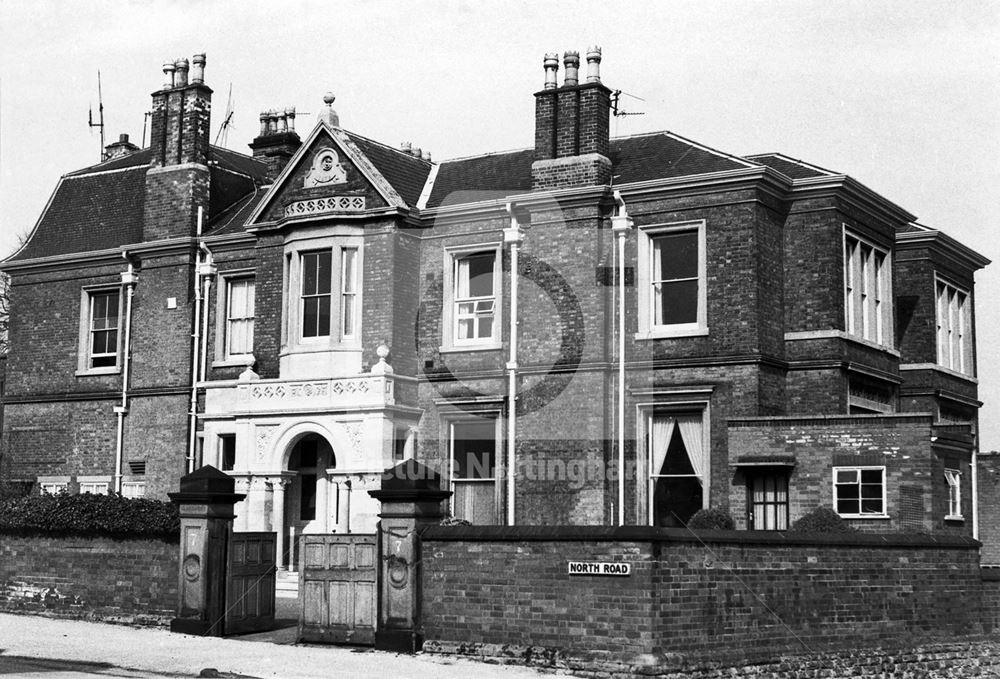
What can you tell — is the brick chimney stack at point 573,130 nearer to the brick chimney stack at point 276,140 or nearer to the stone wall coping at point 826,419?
the stone wall coping at point 826,419

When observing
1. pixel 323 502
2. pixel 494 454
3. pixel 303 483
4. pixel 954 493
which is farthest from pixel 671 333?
pixel 303 483

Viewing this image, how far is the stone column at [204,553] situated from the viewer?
61.3 ft

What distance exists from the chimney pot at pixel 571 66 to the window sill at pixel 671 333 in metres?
5.50

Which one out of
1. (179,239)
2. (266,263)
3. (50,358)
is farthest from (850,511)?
(50,358)

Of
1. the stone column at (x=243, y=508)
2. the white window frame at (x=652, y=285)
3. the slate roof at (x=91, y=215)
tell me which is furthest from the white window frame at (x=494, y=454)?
the slate roof at (x=91, y=215)

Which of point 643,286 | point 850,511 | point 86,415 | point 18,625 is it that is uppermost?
point 643,286

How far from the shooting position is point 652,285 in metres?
27.0

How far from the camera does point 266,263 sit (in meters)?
30.2

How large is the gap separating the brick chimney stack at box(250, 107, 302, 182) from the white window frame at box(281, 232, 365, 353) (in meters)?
7.65

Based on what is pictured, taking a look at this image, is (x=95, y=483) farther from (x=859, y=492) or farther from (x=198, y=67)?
(x=859, y=492)

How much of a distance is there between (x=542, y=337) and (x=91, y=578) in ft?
34.4

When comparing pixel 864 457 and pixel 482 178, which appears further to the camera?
pixel 482 178

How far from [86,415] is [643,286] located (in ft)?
47.4

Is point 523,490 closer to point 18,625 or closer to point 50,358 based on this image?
point 18,625
